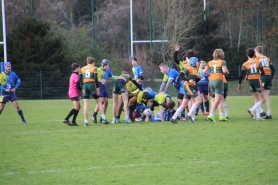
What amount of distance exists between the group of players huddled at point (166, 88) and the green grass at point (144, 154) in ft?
2.94

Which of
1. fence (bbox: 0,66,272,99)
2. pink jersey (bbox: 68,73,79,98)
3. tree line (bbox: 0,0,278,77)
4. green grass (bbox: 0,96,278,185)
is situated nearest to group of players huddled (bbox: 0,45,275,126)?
pink jersey (bbox: 68,73,79,98)

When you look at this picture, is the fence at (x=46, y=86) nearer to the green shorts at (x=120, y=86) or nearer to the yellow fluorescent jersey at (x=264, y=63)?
the yellow fluorescent jersey at (x=264, y=63)

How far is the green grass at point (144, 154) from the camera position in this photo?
7.53m

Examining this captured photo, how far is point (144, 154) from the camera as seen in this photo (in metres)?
9.43

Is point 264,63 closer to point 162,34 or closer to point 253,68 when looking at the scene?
point 253,68

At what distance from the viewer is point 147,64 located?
3841 cm

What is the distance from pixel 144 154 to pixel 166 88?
6.26m

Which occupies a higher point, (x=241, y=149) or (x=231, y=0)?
(x=231, y=0)

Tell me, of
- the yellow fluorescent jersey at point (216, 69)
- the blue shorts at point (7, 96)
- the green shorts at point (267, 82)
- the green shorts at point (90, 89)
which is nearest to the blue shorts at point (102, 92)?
the green shorts at point (90, 89)

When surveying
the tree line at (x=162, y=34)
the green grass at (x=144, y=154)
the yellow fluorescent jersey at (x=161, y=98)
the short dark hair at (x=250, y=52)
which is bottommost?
the green grass at (x=144, y=154)

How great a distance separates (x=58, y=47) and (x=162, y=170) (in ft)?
92.7

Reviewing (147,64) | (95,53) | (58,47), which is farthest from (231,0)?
(58,47)

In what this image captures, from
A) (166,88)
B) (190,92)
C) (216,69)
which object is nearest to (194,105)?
(190,92)

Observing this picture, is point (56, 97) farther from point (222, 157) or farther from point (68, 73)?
point (222, 157)
